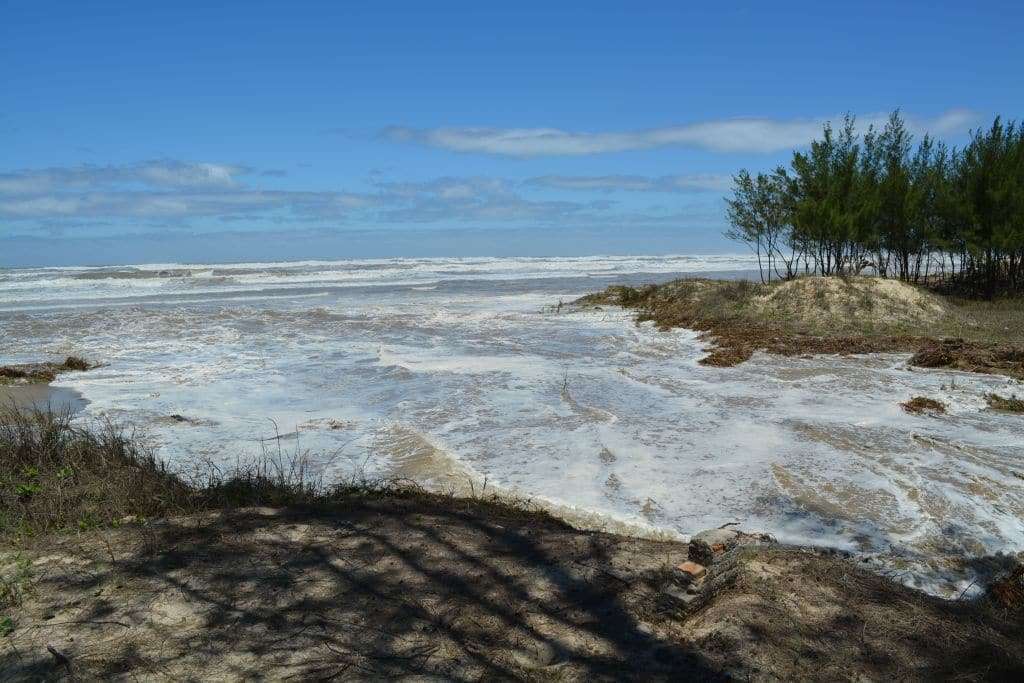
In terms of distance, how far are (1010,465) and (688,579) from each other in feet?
18.1

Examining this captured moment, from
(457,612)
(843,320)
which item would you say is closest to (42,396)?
(457,612)

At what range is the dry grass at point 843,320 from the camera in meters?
14.5

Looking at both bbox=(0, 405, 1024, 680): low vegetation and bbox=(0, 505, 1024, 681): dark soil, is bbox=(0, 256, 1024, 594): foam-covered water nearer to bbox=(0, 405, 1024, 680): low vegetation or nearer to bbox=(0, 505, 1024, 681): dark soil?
bbox=(0, 405, 1024, 680): low vegetation

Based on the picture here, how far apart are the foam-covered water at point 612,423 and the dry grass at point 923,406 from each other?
0.22 meters

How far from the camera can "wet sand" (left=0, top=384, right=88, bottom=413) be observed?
1109 cm

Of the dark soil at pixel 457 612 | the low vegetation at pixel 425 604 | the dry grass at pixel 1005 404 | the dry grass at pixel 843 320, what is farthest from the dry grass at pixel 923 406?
the dark soil at pixel 457 612

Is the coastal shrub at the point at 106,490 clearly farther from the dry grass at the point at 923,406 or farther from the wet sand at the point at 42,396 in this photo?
the dry grass at the point at 923,406

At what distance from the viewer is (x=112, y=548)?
4.74m

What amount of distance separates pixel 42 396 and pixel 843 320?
1807cm

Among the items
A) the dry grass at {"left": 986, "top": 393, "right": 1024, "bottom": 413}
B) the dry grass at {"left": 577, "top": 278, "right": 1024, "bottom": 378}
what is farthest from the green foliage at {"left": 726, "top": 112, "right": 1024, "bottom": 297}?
the dry grass at {"left": 986, "top": 393, "right": 1024, "bottom": 413}

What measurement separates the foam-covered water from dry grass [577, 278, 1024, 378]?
913 millimetres

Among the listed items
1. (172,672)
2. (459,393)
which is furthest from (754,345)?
(172,672)

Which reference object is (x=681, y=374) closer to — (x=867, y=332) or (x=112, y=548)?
(x=867, y=332)

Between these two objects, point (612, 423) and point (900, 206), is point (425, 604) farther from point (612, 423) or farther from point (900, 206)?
point (900, 206)
